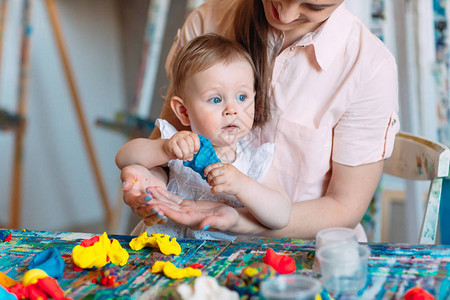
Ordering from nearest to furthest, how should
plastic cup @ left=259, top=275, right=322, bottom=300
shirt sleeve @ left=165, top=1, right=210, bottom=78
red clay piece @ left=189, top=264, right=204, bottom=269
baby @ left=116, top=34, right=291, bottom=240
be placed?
plastic cup @ left=259, top=275, right=322, bottom=300 < red clay piece @ left=189, top=264, right=204, bottom=269 < baby @ left=116, top=34, right=291, bottom=240 < shirt sleeve @ left=165, top=1, right=210, bottom=78

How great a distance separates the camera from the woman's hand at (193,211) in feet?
3.56

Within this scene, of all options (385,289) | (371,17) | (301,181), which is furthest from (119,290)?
(371,17)

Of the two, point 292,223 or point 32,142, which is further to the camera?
point 32,142

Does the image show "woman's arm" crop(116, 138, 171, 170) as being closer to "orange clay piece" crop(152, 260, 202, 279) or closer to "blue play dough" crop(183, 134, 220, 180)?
"blue play dough" crop(183, 134, 220, 180)

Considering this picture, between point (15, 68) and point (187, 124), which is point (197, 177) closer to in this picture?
point (187, 124)

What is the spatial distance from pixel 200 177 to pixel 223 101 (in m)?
0.19

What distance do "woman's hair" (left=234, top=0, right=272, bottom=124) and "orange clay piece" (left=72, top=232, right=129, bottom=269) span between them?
52 centimetres

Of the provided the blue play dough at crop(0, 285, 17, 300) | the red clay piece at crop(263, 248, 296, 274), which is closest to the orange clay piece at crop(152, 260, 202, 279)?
the red clay piece at crop(263, 248, 296, 274)

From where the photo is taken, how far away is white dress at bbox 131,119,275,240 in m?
1.27

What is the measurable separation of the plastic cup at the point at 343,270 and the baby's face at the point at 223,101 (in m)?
0.47

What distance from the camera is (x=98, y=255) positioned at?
3.10 feet

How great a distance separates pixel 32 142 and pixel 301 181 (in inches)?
92.7

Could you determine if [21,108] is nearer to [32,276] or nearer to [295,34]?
[295,34]

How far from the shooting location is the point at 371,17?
6.91ft
